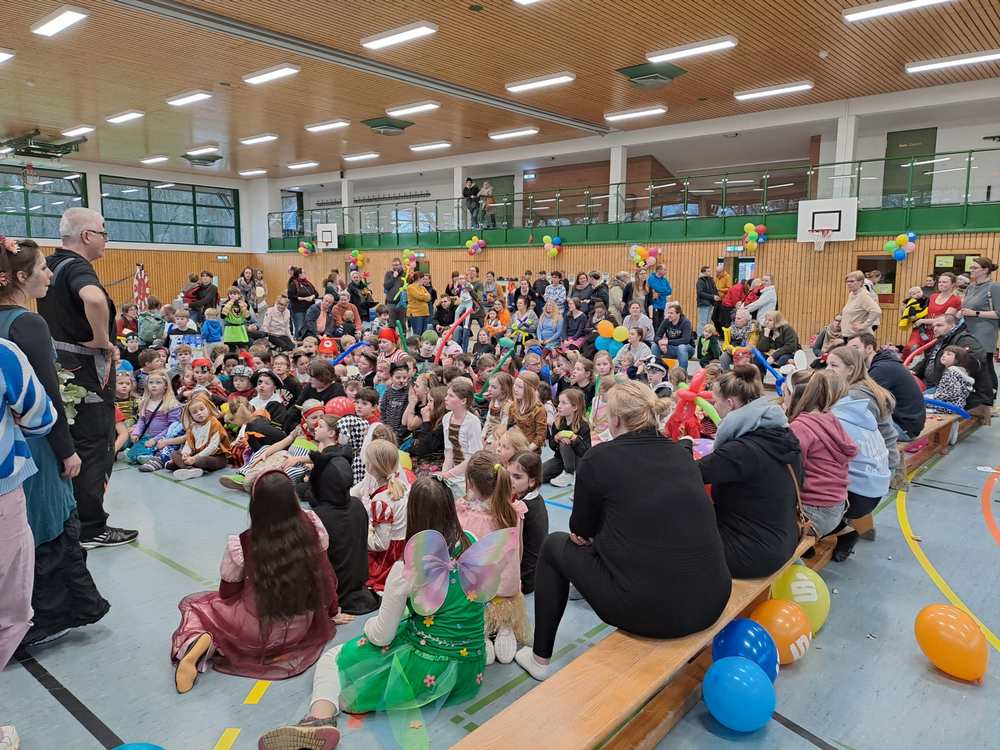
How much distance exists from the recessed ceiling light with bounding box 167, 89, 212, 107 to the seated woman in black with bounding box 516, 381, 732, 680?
14.2m

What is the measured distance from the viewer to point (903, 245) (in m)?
13.2

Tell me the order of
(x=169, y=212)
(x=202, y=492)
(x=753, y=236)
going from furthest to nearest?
1. (x=169, y=212)
2. (x=753, y=236)
3. (x=202, y=492)

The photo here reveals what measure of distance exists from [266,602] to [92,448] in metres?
1.65

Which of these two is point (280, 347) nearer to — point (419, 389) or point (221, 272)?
point (419, 389)

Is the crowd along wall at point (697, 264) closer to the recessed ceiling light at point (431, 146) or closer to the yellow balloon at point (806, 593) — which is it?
the recessed ceiling light at point (431, 146)

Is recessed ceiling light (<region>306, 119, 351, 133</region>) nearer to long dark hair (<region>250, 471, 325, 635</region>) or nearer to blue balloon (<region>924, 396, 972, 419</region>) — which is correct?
blue balloon (<region>924, 396, 972, 419</region>)

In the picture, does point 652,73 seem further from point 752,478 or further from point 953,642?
point 953,642

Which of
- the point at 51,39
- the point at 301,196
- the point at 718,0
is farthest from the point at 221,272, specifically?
the point at 718,0

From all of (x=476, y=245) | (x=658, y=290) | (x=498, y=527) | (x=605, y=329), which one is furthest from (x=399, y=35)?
(x=498, y=527)

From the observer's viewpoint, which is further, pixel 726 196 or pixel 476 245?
pixel 476 245

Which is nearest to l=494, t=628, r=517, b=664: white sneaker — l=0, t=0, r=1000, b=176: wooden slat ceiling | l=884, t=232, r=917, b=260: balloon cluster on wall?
l=0, t=0, r=1000, b=176: wooden slat ceiling

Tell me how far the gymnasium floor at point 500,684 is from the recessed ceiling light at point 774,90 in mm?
11486

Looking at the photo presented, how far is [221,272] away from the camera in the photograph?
25.2 meters

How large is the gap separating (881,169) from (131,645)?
14998mm
